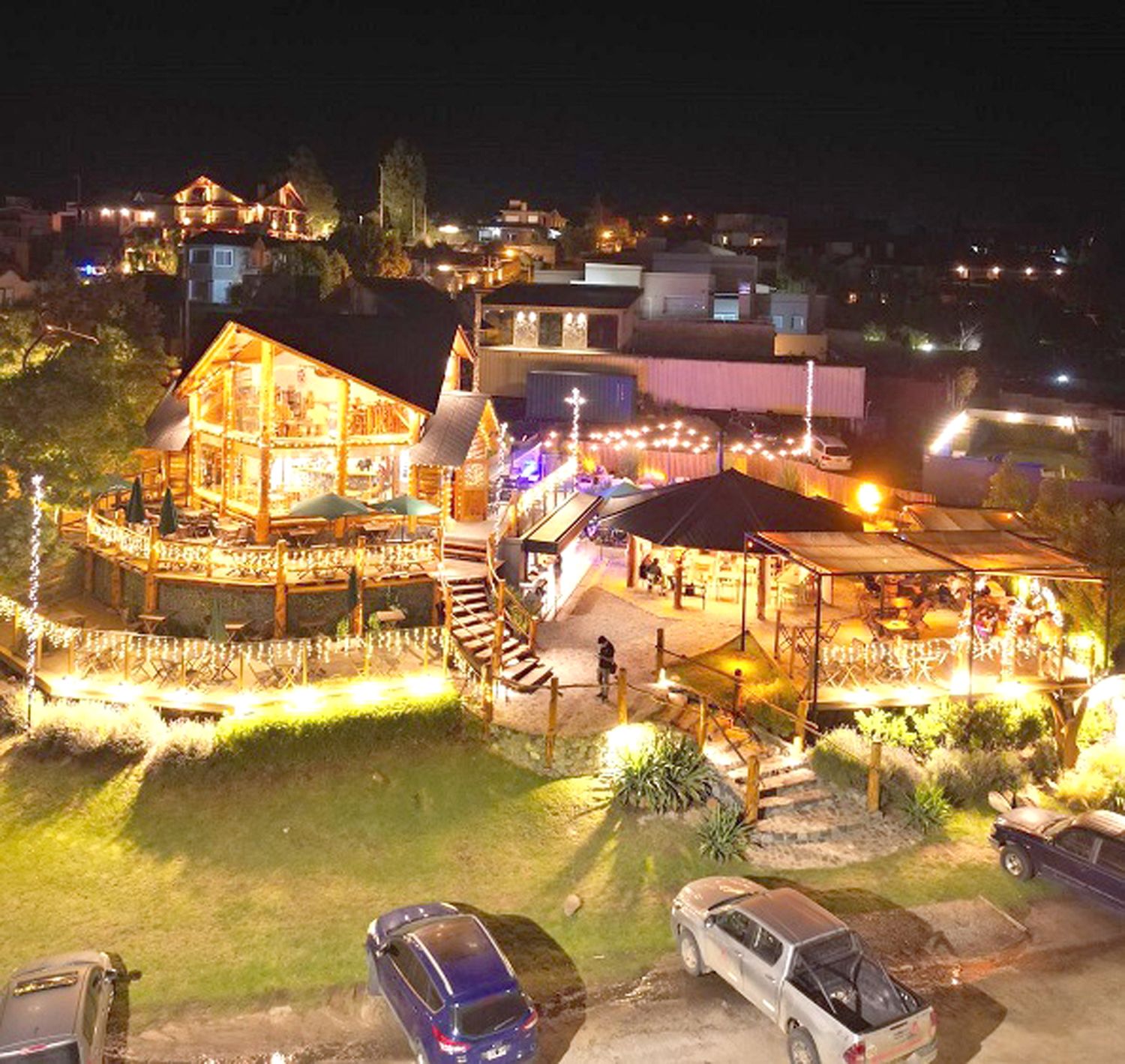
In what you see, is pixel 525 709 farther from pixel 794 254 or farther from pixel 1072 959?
pixel 794 254

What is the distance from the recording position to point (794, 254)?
85.2 m

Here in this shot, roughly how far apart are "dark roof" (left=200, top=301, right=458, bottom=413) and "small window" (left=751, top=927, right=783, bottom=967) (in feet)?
57.1

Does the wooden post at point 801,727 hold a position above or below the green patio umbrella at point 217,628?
below

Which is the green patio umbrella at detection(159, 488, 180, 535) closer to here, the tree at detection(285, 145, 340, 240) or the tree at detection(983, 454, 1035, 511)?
the tree at detection(983, 454, 1035, 511)

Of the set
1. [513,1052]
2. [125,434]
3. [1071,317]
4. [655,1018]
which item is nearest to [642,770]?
[655,1018]

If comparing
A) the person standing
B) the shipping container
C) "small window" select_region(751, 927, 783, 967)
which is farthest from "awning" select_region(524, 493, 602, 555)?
the shipping container

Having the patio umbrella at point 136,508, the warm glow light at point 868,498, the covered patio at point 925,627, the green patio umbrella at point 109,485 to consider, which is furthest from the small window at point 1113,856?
the green patio umbrella at point 109,485

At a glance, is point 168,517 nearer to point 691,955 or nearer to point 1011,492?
point 691,955

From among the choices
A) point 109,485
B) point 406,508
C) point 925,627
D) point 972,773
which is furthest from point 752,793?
point 109,485

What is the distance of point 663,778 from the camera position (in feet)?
62.6

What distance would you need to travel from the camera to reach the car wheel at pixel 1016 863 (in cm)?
1805

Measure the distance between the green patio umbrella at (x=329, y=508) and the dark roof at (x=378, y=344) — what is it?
3339mm

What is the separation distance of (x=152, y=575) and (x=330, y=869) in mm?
9067

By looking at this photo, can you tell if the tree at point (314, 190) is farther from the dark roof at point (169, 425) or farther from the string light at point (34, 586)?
the string light at point (34, 586)
